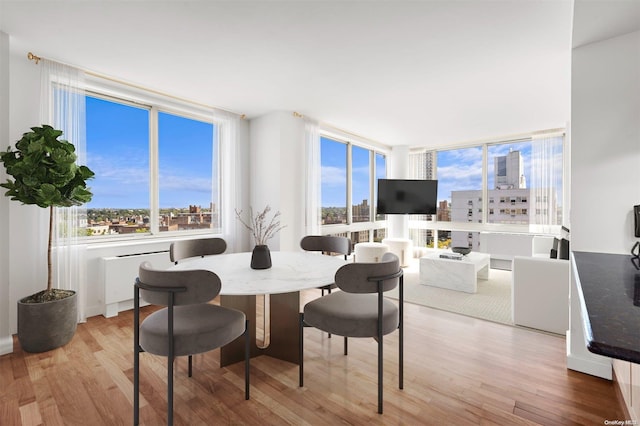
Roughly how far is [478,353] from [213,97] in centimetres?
393

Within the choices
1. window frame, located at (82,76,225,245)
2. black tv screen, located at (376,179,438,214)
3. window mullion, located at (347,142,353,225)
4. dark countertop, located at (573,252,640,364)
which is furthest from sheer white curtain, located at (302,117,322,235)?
dark countertop, located at (573,252,640,364)

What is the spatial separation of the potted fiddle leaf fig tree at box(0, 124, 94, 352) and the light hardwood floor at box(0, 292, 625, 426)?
6.1 inches

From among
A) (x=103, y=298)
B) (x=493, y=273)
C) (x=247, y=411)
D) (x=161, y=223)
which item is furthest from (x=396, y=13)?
(x=493, y=273)

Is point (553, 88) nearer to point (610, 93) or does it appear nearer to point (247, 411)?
point (610, 93)

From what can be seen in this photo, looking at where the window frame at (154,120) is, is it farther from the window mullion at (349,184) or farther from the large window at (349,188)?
the window mullion at (349,184)

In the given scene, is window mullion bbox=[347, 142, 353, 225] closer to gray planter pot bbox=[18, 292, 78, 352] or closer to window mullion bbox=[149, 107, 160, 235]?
window mullion bbox=[149, 107, 160, 235]

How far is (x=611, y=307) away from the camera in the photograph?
0.81m

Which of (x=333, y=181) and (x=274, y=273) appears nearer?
(x=274, y=273)

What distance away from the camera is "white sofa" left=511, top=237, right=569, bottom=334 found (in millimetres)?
2584

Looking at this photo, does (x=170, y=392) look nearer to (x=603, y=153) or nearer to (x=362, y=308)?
(x=362, y=308)

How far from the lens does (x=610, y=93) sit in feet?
6.40

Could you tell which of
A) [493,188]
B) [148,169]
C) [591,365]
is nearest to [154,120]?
[148,169]

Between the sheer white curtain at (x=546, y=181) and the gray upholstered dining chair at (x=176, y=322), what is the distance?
5.65 metres

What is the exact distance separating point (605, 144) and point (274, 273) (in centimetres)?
239
